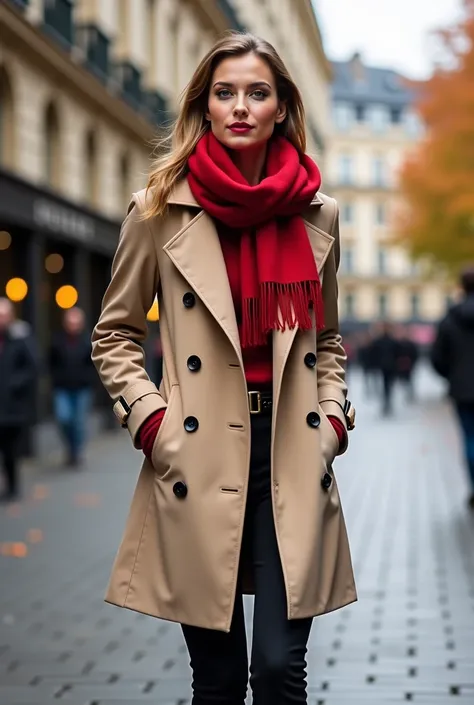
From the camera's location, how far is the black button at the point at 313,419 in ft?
11.2

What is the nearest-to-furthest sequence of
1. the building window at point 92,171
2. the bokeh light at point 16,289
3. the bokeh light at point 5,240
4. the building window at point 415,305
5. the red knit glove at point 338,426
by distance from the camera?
1. the red knit glove at point 338,426
2. the bokeh light at point 5,240
3. the bokeh light at point 16,289
4. the building window at point 92,171
5. the building window at point 415,305

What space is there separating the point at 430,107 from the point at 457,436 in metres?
13.3

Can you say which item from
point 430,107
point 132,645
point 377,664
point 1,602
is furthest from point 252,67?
point 430,107

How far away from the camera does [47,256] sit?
21.9 metres

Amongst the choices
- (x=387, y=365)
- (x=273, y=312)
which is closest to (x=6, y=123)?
(x=387, y=365)

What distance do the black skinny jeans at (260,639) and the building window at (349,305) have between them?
96.9 metres

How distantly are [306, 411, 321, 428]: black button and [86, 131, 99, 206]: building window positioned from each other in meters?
21.1

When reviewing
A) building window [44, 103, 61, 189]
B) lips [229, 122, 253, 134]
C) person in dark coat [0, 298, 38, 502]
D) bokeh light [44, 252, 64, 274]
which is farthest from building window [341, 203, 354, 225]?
lips [229, 122, 253, 134]

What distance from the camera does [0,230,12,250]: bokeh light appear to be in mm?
18781

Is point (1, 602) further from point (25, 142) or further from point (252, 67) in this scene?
point (25, 142)

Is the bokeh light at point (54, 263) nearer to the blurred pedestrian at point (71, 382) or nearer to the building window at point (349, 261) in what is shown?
the blurred pedestrian at point (71, 382)

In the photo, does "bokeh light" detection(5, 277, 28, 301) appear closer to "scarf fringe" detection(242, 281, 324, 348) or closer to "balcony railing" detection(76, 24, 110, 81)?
"balcony railing" detection(76, 24, 110, 81)

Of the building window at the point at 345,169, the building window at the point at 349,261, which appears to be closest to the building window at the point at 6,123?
the building window at the point at 349,261

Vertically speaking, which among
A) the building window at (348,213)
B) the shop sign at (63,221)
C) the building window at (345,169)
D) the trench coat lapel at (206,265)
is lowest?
the trench coat lapel at (206,265)
